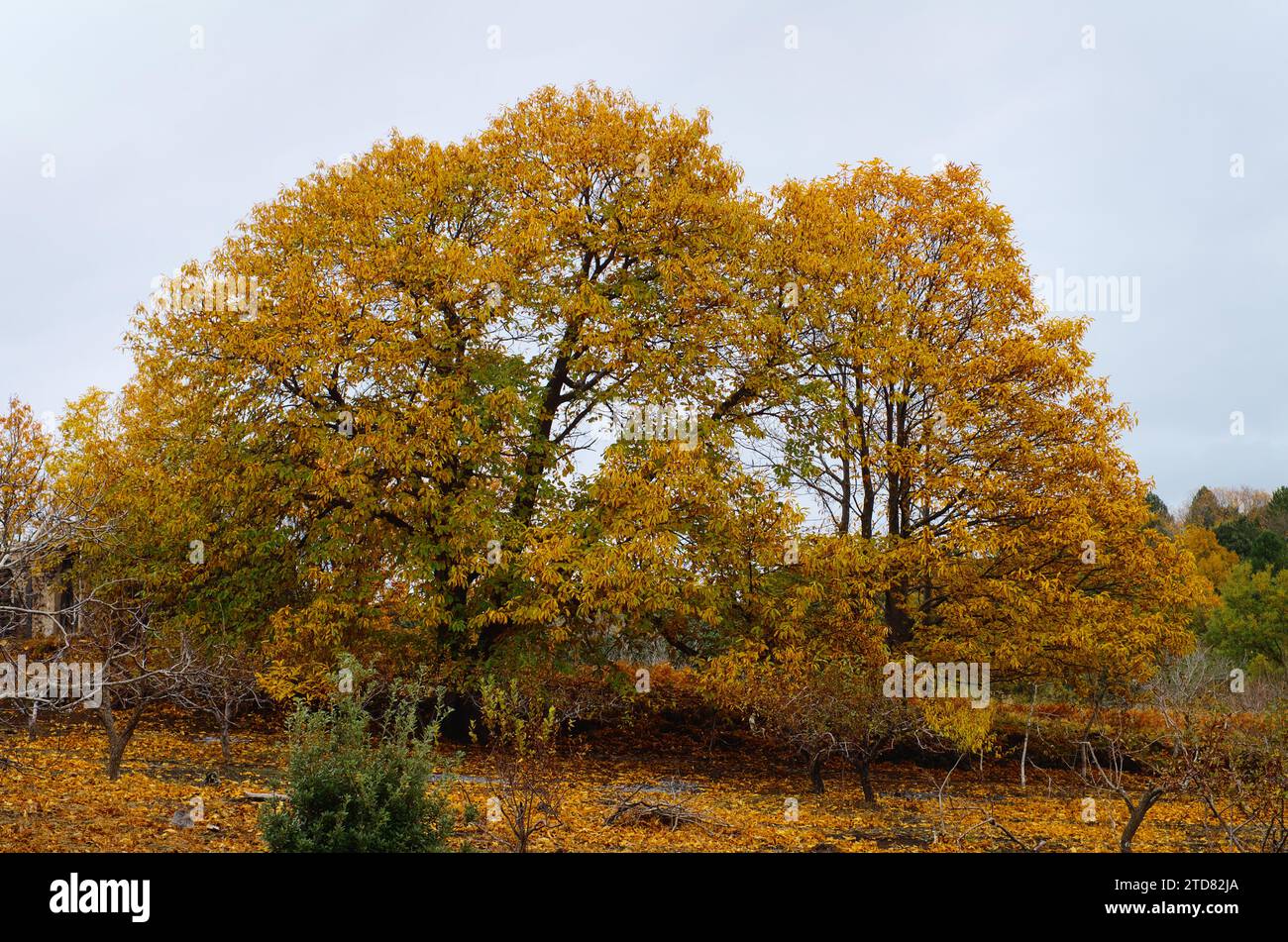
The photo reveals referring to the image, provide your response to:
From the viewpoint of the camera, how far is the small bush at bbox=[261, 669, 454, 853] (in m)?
8.22

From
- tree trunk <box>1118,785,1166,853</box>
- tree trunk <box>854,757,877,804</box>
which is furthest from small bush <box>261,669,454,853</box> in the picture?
tree trunk <box>854,757,877,804</box>

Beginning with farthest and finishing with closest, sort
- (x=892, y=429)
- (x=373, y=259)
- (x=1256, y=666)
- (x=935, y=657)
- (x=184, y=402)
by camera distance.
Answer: (x=1256, y=666) → (x=892, y=429) → (x=184, y=402) → (x=935, y=657) → (x=373, y=259)

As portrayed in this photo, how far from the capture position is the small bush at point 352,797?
822cm

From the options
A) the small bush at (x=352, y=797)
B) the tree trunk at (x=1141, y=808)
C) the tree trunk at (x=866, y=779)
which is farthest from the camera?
the tree trunk at (x=866, y=779)

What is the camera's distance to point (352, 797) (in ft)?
27.2

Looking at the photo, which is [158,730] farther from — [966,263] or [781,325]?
[966,263]

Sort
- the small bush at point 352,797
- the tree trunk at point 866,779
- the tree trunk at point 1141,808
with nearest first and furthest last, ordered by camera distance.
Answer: the small bush at point 352,797
the tree trunk at point 1141,808
the tree trunk at point 866,779

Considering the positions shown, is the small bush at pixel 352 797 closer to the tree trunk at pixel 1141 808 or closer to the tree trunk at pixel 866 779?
the tree trunk at pixel 1141 808

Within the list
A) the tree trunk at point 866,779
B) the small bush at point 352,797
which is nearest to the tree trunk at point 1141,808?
the tree trunk at point 866,779

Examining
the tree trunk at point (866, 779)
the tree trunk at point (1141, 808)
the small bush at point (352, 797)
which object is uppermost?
the small bush at point (352, 797)

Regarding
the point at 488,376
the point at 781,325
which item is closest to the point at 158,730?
the point at 488,376

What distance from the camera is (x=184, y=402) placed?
70.5 feet
